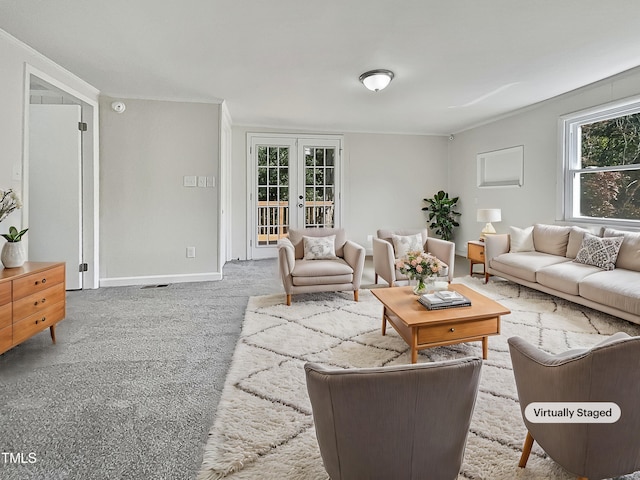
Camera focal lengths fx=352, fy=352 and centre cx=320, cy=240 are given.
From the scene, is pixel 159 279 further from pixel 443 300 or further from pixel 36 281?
pixel 443 300

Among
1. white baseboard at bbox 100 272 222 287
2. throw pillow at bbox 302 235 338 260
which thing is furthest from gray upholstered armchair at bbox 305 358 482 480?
white baseboard at bbox 100 272 222 287

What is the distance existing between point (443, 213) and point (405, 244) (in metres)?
2.72

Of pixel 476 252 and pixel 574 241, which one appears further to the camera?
pixel 476 252

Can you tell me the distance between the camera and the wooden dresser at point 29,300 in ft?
7.45

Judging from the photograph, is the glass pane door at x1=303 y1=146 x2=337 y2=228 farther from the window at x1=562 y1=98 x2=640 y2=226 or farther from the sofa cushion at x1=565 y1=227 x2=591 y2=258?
the sofa cushion at x1=565 y1=227 x2=591 y2=258

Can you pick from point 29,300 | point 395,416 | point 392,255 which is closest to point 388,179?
point 392,255

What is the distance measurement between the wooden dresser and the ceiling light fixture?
10.9ft

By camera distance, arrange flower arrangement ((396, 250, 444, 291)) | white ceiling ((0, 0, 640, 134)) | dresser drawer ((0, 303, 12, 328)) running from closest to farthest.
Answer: dresser drawer ((0, 303, 12, 328))
white ceiling ((0, 0, 640, 134))
flower arrangement ((396, 250, 444, 291))

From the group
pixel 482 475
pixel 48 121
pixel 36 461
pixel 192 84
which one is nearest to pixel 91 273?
pixel 48 121

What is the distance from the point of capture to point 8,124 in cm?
289

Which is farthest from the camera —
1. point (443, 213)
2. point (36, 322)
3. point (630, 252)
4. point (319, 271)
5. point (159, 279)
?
point (443, 213)

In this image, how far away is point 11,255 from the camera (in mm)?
2629

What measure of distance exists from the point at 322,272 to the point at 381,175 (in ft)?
12.4

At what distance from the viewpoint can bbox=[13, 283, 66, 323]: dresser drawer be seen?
93.4 inches
